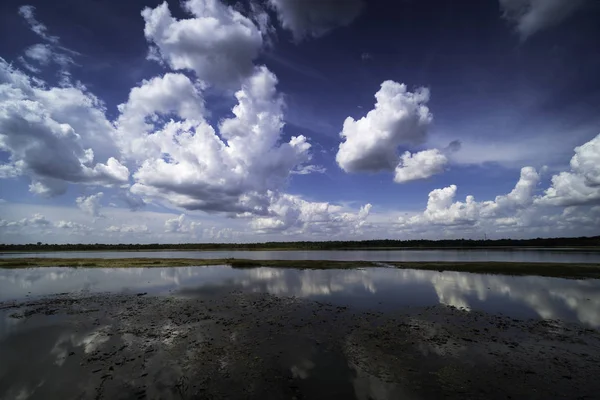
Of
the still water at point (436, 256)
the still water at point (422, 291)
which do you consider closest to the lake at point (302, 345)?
the still water at point (422, 291)

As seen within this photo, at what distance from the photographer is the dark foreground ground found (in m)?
12.3

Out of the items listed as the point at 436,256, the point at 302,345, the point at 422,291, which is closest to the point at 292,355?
the point at 302,345

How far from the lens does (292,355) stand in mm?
16109

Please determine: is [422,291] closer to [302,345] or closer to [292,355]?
[302,345]

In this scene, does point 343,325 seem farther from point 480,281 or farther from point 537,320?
→ point 480,281

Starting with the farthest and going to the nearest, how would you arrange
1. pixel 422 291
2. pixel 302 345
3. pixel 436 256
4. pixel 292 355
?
pixel 436 256 → pixel 422 291 → pixel 302 345 → pixel 292 355

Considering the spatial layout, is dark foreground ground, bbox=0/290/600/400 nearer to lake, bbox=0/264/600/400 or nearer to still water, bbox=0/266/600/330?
lake, bbox=0/264/600/400

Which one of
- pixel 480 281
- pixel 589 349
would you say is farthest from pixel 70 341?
pixel 480 281

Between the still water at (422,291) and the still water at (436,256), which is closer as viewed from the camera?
the still water at (422,291)

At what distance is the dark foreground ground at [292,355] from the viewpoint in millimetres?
12266

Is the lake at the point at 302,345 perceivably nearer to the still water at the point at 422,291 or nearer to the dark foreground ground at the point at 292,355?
the dark foreground ground at the point at 292,355

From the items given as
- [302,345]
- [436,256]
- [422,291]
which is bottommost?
[436,256]

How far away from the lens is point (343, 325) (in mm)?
21891

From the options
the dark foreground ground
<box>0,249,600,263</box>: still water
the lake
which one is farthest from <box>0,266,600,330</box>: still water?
<box>0,249,600,263</box>: still water
